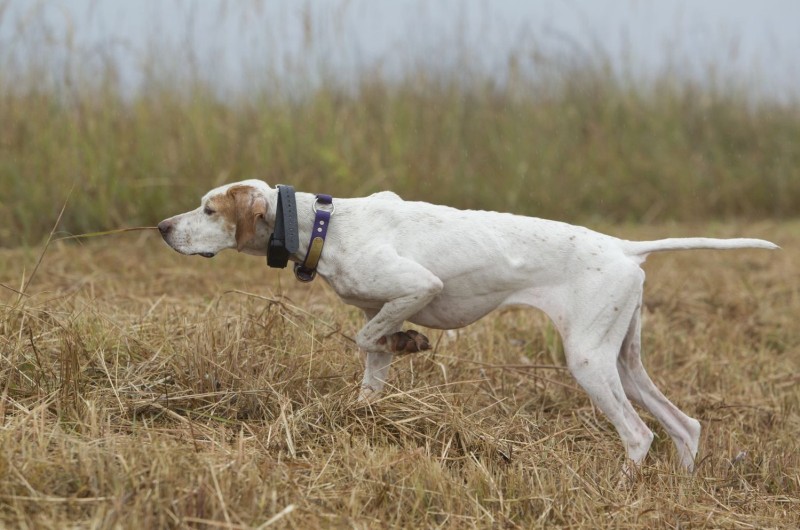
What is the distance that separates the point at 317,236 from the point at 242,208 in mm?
286

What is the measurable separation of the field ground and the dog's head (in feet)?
1.21

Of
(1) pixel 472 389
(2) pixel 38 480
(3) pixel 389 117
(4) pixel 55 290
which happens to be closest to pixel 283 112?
(3) pixel 389 117

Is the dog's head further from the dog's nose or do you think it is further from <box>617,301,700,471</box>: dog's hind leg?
<box>617,301,700,471</box>: dog's hind leg

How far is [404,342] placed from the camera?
3740mm

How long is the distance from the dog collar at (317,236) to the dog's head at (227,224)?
163 millimetres

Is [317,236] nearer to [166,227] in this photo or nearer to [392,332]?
[392,332]

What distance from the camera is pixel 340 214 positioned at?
3.78 meters

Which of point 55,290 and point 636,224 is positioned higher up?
point 55,290

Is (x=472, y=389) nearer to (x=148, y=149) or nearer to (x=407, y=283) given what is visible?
(x=407, y=283)

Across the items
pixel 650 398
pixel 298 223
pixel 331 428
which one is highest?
pixel 298 223

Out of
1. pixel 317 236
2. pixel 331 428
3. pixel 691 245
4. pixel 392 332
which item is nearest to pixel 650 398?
pixel 691 245

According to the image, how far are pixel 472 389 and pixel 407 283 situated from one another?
871 millimetres

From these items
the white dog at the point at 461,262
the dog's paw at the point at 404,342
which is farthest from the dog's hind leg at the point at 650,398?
the dog's paw at the point at 404,342

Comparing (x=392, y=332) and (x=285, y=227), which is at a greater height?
(x=285, y=227)
